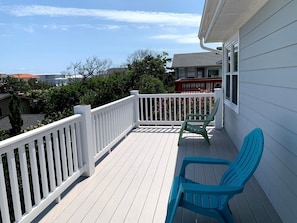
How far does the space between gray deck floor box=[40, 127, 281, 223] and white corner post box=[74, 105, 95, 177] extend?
0.19 meters

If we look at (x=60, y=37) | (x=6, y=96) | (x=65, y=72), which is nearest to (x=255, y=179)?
(x=6, y=96)

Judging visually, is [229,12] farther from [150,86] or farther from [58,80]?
[58,80]

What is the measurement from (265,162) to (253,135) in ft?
2.84

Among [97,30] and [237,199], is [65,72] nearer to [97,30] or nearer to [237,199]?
[97,30]

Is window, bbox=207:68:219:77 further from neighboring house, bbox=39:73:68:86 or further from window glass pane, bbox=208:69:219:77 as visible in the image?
neighboring house, bbox=39:73:68:86

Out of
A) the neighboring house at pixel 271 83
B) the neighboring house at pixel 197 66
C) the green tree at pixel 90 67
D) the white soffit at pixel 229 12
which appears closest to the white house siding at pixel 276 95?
the neighboring house at pixel 271 83

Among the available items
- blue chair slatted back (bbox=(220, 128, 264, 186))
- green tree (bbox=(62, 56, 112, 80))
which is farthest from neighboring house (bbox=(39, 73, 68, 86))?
blue chair slatted back (bbox=(220, 128, 264, 186))

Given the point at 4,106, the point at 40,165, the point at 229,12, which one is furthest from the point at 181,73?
the point at 40,165

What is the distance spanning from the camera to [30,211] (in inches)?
91.3

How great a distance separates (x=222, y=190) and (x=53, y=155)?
225cm

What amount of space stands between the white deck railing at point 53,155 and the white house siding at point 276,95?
2249mm

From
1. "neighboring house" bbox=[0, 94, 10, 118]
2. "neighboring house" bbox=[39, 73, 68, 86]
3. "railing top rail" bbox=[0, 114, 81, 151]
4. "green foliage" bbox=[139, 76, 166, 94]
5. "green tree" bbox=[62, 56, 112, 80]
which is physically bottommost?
"neighboring house" bbox=[0, 94, 10, 118]

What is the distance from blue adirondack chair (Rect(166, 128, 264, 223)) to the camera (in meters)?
1.81

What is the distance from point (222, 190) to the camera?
70.3 inches
